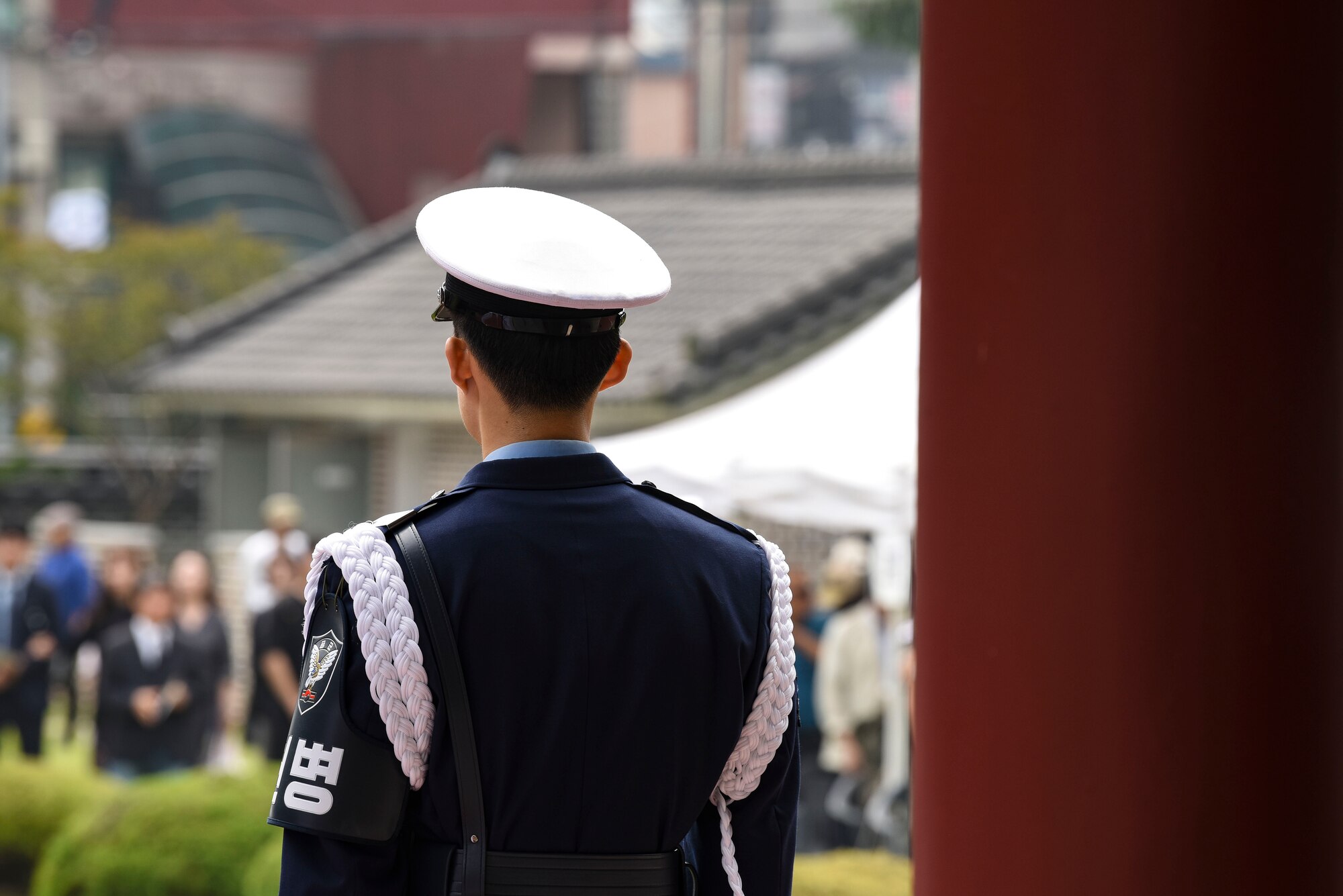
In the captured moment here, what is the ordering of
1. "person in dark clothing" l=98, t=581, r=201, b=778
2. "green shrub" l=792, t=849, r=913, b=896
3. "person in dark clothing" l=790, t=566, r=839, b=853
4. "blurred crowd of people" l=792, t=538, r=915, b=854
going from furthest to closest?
1. "person in dark clothing" l=98, t=581, r=201, b=778
2. "person in dark clothing" l=790, t=566, r=839, b=853
3. "blurred crowd of people" l=792, t=538, r=915, b=854
4. "green shrub" l=792, t=849, r=913, b=896

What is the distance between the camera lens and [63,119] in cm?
3119

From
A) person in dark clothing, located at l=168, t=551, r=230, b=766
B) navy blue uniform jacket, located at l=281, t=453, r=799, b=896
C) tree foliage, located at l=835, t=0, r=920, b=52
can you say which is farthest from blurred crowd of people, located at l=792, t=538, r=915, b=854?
tree foliage, located at l=835, t=0, r=920, b=52

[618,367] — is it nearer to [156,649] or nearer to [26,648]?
[156,649]

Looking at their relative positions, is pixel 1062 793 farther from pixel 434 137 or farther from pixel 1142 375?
pixel 434 137

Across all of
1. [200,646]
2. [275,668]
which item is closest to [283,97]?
[200,646]

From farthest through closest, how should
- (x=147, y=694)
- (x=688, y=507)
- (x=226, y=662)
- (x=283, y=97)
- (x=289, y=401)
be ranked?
(x=283, y=97) → (x=289, y=401) → (x=226, y=662) → (x=147, y=694) → (x=688, y=507)

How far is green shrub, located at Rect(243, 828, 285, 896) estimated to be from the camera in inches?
234

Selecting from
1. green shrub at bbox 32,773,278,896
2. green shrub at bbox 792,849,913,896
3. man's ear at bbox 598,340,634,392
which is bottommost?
green shrub at bbox 32,773,278,896

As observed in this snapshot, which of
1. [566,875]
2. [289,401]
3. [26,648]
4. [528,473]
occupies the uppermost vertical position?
[528,473]

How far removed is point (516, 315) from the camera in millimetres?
1903

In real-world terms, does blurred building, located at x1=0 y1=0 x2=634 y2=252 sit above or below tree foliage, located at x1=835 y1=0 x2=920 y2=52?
below

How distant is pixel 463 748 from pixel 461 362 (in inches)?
16.9

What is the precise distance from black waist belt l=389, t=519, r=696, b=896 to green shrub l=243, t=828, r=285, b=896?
424cm

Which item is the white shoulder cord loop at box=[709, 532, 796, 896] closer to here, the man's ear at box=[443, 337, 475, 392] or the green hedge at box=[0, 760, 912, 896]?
the man's ear at box=[443, 337, 475, 392]
